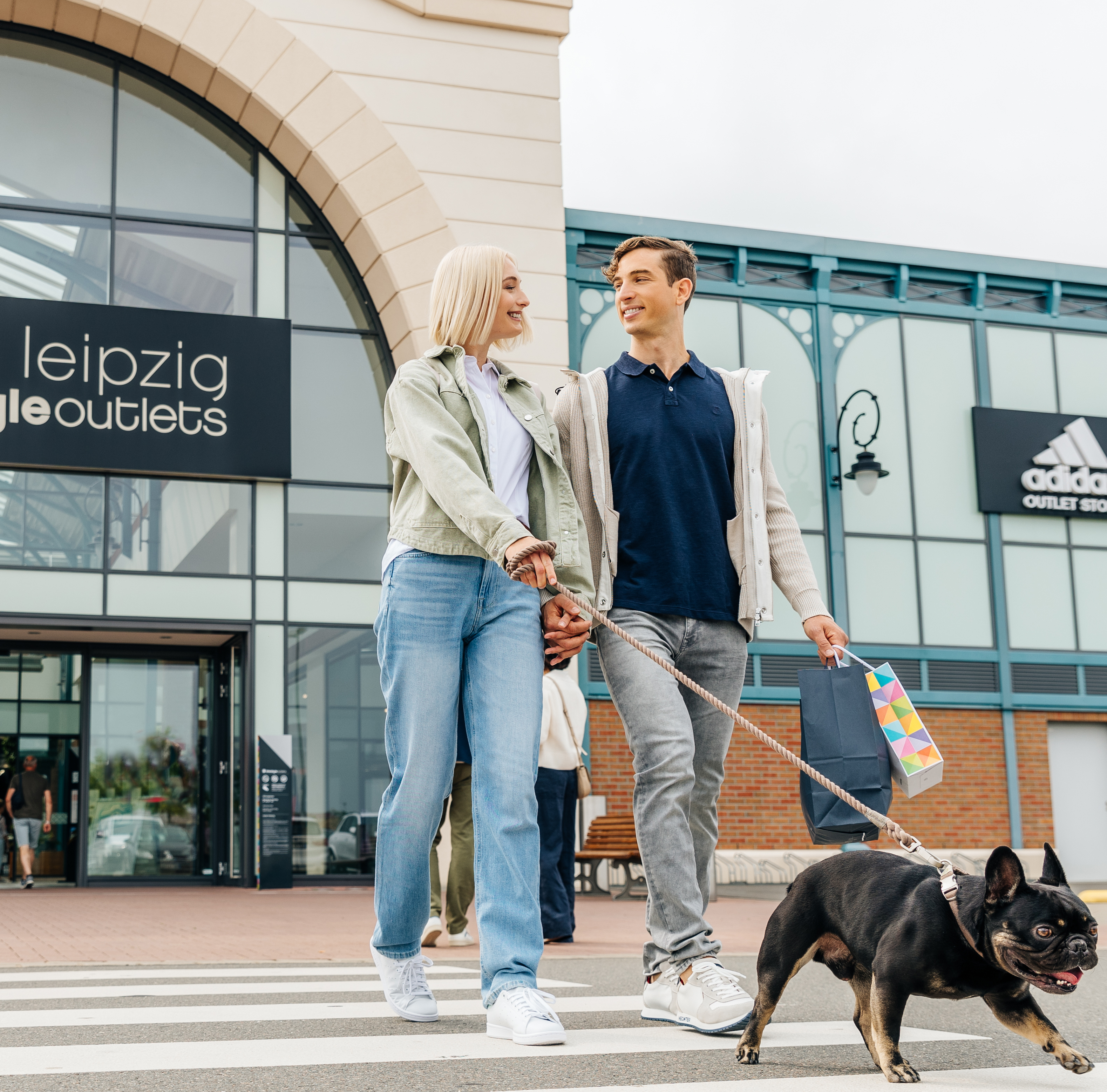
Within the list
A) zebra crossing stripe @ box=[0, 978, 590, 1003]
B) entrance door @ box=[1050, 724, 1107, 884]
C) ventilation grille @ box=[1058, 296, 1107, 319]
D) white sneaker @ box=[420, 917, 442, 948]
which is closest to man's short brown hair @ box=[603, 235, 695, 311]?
zebra crossing stripe @ box=[0, 978, 590, 1003]

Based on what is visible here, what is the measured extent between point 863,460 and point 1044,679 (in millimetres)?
4444

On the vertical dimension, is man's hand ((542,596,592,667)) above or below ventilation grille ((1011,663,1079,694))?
below

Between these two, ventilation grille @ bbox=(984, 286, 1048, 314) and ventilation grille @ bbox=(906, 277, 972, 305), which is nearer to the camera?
ventilation grille @ bbox=(906, 277, 972, 305)

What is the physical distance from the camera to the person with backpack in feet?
49.1

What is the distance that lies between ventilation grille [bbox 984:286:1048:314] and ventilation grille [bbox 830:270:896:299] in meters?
1.59

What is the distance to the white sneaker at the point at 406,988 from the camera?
11.9 feet

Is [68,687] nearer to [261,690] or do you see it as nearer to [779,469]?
[261,690]

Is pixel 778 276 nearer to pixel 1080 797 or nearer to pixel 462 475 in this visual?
pixel 1080 797

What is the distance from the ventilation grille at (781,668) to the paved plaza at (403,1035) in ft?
33.9

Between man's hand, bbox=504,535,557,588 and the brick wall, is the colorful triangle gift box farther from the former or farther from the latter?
the brick wall

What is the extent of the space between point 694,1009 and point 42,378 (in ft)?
42.8

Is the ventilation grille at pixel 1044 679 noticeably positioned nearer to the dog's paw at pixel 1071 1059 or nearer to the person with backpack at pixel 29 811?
the person with backpack at pixel 29 811

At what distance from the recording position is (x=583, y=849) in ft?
46.5

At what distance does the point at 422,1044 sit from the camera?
3244 mm
